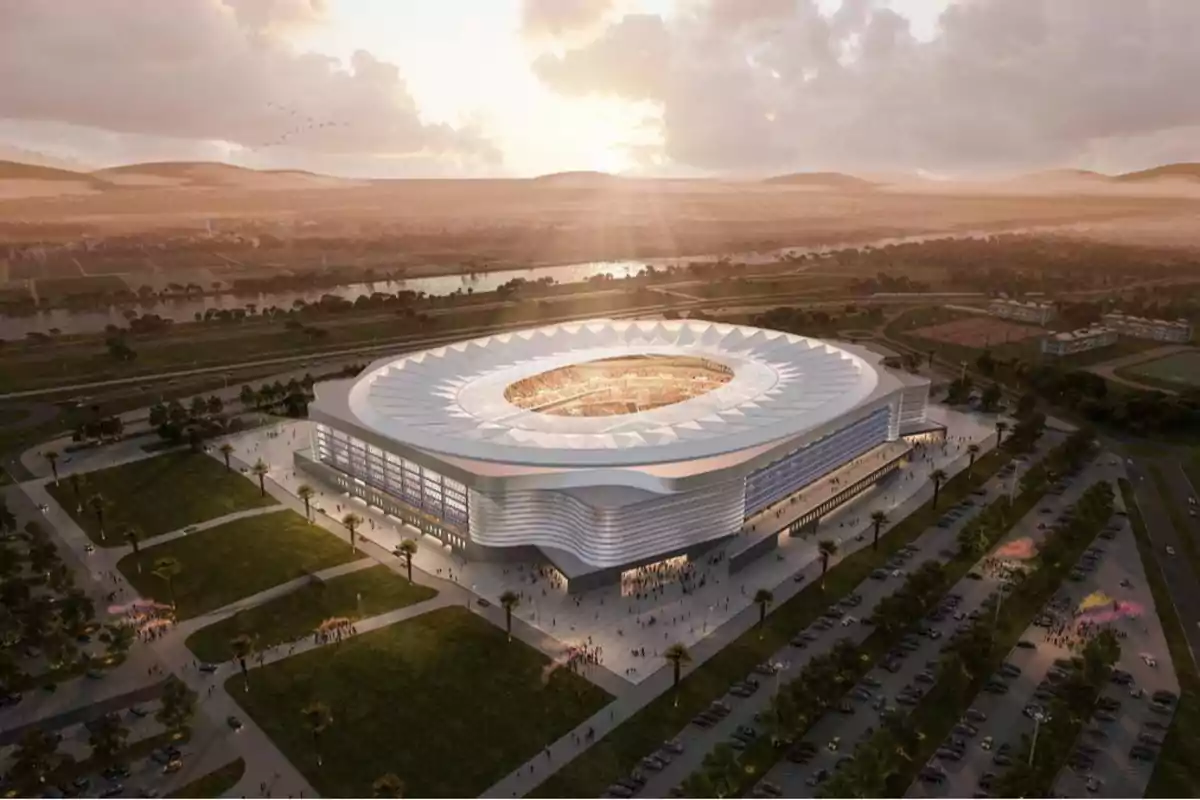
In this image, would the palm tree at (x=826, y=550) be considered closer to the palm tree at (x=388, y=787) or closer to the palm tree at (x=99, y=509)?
the palm tree at (x=388, y=787)

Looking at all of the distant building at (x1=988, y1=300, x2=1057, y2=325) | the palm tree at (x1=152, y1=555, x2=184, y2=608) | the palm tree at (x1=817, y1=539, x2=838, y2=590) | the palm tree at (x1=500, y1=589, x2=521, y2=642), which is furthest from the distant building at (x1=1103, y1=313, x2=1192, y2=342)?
the palm tree at (x1=152, y1=555, x2=184, y2=608)

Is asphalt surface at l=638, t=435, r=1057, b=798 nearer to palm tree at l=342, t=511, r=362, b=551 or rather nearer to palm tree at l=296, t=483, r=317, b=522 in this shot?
palm tree at l=342, t=511, r=362, b=551

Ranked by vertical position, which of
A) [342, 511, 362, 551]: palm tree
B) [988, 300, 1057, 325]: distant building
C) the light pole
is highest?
[988, 300, 1057, 325]: distant building

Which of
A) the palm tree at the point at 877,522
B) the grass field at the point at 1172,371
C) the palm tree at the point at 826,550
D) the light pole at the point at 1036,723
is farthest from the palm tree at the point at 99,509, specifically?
the grass field at the point at 1172,371

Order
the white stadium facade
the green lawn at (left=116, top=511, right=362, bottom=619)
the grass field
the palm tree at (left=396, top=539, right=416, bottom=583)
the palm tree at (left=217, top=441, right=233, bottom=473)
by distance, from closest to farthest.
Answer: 1. the green lawn at (left=116, top=511, right=362, bottom=619)
2. the palm tree at (left=396, top=539, right=416, bottom=583)
3. the white stadium facade
4. the palm tree at (left=217, top=441, right=233, bottom=473)
5. the grass field

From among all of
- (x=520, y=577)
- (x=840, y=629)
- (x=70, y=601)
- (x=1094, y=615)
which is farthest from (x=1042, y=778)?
(x=70, y=601)

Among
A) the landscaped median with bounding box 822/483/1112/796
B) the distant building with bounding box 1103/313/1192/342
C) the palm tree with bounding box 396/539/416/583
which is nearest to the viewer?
the landscaped median with bounding box 822/483/1112/796

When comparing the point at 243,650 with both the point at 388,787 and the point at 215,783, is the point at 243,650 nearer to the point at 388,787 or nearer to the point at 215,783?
the point at 215,783
